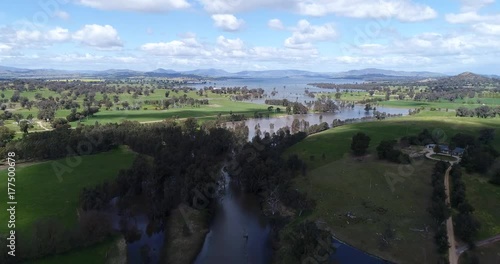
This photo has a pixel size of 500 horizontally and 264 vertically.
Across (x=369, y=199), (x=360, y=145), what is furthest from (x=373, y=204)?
(x=360, y=145)

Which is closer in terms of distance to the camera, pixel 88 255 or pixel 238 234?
pixel 88 255

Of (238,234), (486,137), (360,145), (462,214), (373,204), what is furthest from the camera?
(486,137)

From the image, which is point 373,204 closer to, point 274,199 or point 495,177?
point 274,199

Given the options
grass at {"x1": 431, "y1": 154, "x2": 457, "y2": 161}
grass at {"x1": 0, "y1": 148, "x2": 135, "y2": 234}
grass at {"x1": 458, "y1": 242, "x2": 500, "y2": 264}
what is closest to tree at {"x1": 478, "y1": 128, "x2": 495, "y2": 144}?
grass at {"x1": 431, "y1": 154, "x2": 457, "y2": 161}

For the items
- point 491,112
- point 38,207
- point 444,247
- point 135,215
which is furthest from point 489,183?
point 491,112

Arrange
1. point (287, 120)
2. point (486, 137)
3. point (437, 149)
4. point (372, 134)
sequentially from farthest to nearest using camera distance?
point (287, 120) < point (372, 134) < point (486, 137) < point (437, 149)

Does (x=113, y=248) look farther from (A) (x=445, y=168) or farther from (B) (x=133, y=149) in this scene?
(A) (x=445, y=168)

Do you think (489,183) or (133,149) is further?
(133,149)

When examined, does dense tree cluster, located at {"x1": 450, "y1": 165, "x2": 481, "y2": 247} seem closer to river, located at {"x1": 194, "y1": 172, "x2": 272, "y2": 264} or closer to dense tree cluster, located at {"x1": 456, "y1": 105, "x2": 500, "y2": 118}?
river, located at {"x1": 194, "y1": 172, "x2": 272, "y2": 264}
